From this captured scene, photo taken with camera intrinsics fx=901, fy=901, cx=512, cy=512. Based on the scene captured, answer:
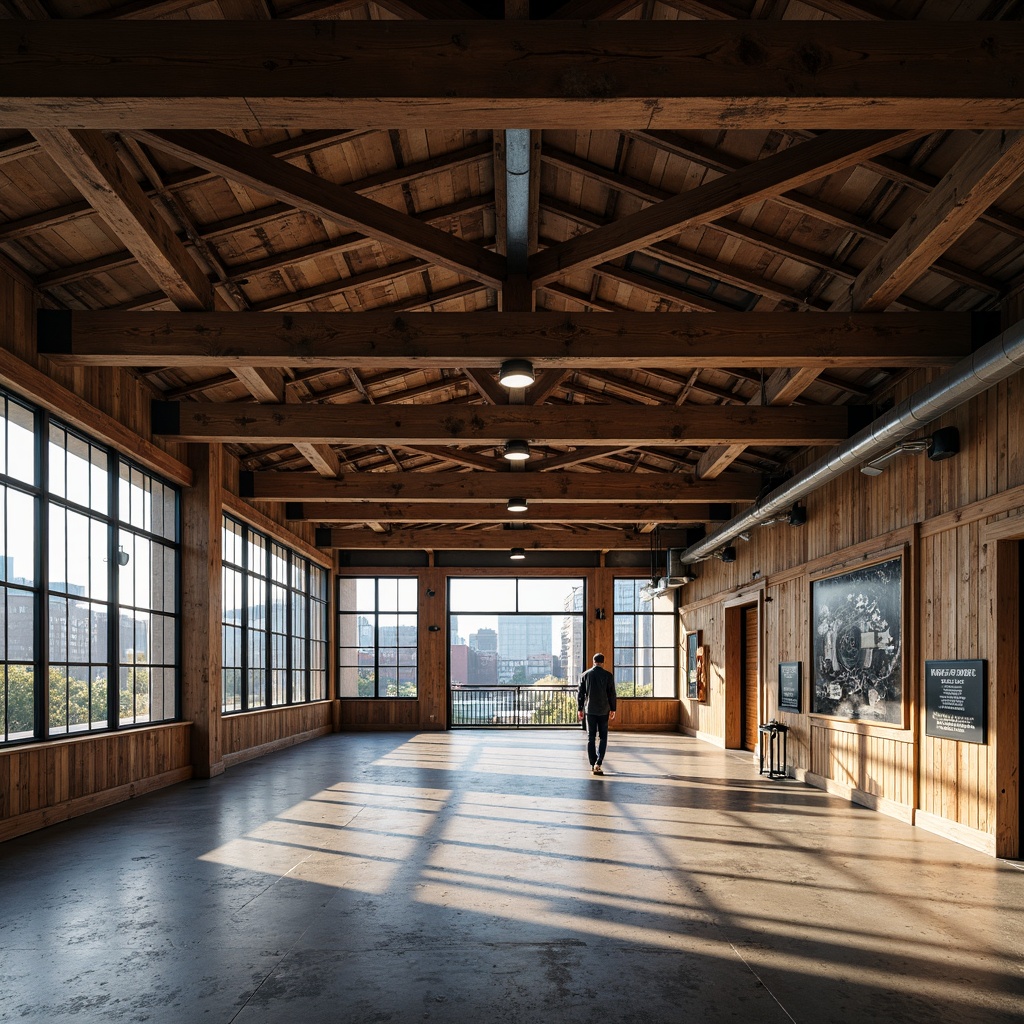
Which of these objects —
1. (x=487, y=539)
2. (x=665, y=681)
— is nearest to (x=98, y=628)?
(x=487, y=539)

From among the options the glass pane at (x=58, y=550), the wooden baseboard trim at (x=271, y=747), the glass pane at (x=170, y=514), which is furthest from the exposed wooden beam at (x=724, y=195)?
the wooden baseboard trim at (x=271, y=747)

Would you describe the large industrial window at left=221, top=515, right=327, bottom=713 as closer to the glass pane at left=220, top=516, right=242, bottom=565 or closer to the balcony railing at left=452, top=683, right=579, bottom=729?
the glass pane at left=220, top=516, right=242, bottom=565

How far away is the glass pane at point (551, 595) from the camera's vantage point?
18.7 meters

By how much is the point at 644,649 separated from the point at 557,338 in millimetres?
12953

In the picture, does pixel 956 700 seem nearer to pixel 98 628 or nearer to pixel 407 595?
pixel 98 628

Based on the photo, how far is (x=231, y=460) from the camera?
11.4 m

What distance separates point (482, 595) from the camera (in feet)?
61.2

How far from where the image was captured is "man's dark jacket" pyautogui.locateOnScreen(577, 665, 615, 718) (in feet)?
35.2

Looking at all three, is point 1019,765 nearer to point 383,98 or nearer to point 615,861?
point 615,861

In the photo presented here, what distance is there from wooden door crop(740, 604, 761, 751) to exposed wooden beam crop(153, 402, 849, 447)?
18.1ft

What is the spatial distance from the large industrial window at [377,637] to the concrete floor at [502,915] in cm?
981

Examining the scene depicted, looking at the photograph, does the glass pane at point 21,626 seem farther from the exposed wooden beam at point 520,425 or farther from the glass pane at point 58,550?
the exposed wooden beam at point 520,425

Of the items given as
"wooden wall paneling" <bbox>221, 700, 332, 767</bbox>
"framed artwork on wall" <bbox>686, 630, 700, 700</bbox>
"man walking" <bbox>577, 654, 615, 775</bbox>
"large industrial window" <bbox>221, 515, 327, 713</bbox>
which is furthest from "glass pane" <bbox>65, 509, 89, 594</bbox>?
"framed artwork on wall" <bbox>686, 630, 700, 700</bbox>

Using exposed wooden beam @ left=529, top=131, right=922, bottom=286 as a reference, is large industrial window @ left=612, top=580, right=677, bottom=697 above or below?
below
